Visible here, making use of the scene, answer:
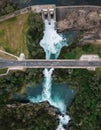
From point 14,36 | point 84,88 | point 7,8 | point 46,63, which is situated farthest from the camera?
point 7,8

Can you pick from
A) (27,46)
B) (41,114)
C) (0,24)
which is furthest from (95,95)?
(0,24)

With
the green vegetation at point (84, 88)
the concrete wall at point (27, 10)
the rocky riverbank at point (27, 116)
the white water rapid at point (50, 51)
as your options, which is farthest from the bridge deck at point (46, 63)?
the concrete wall at point (27, 10)

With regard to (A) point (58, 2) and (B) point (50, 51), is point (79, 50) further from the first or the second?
(A) point (58, 2)

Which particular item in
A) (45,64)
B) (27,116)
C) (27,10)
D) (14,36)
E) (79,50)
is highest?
(27,10)

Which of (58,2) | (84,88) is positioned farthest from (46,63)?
(58,2)

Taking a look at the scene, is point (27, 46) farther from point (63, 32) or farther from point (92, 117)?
point (92, 117)

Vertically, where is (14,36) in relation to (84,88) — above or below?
above

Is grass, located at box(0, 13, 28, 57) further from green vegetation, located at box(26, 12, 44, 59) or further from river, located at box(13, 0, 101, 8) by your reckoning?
river, located at box(13, 0, 101, 8)

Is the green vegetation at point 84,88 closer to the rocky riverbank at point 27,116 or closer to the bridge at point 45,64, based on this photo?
the bridge at point 45,64
